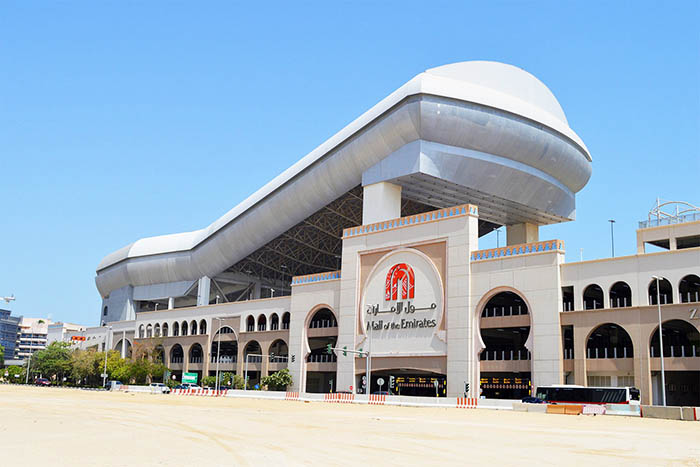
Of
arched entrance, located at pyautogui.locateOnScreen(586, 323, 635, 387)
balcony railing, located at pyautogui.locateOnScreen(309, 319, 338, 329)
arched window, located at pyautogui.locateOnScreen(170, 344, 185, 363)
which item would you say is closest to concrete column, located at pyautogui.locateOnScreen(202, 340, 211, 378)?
arched window, located at pyautogui.locateOnScreen(170, 344, 185, 363)

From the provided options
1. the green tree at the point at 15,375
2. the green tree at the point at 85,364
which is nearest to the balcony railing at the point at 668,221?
the green tree at the point at 85,364

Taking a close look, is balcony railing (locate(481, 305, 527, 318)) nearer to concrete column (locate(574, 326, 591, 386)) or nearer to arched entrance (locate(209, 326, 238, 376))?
concrete column (locate(574, 326, 591, 386))

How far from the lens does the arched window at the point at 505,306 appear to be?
5497 cm

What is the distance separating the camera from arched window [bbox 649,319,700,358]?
46.6 m

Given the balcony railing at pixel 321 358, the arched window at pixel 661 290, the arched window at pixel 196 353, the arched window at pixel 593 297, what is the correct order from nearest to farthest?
1. the arched window at pixel 661 290
2. the arched window at pixel 593 297
3. the balcony railing at pixel 321 358
4. the arched window at pixel 196 353

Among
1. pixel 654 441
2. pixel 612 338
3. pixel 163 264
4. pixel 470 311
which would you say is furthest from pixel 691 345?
pixel 163 264

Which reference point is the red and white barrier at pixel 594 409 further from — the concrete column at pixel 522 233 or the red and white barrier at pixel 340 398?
the concrete column at pixel 522 233

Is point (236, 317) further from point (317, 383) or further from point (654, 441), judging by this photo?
point (654, 441)

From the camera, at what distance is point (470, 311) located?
55656 millimetres

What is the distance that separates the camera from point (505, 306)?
5872 centimetres

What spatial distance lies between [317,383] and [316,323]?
27.8 ft

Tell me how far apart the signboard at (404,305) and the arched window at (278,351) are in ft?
61.0

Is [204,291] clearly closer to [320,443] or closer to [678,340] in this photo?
[678,340]

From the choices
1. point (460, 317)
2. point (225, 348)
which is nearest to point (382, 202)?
point (460, 317)
